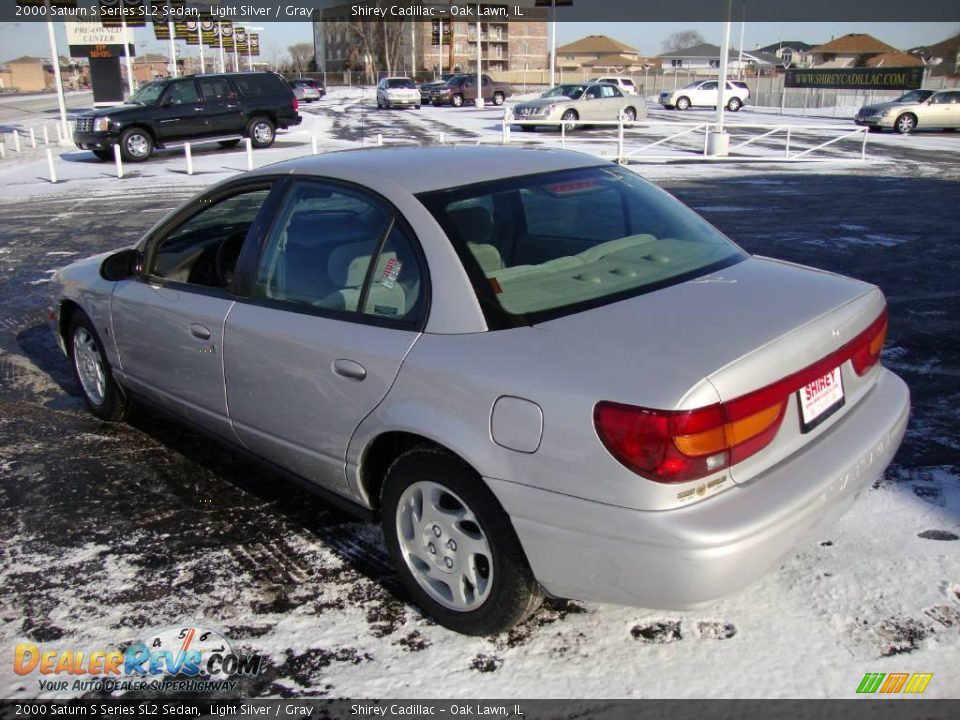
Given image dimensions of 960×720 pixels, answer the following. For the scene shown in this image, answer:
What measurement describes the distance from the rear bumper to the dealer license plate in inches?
3.7

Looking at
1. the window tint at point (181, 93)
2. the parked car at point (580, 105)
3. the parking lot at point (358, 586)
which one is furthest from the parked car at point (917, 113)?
the parking lot at point (358, 586)

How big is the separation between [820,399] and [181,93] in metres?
21.7

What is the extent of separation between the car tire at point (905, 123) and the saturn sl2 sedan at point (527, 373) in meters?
30.0

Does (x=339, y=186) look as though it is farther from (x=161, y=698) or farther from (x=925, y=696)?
(x=925, y=696)

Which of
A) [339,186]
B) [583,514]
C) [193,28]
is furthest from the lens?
[193,28]

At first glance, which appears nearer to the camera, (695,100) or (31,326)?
(31,326)

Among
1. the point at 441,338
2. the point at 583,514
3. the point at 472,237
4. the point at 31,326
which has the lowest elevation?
the point at 31,326

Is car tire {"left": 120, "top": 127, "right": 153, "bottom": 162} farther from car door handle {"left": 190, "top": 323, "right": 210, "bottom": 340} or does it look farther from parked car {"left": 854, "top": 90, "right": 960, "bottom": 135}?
parked car {"left": 854, "top": 90, "right": 960, "bottom": 135}

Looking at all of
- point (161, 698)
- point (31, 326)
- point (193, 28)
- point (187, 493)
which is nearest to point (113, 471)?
point (187, 493)

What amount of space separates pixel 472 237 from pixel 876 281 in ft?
19.3

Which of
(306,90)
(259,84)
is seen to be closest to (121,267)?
(259,84)

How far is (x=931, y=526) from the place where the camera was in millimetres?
3514

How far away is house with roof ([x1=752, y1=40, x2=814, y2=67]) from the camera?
371ft

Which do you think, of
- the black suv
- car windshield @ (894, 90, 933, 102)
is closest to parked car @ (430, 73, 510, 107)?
car windshield @ (894, 90, 933, 102)
